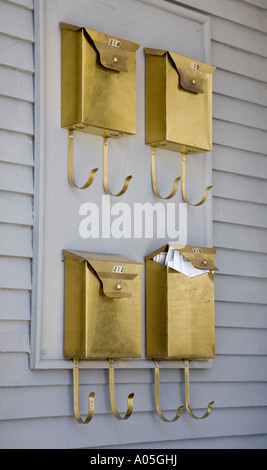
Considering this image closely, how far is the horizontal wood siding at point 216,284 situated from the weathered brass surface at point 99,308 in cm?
11

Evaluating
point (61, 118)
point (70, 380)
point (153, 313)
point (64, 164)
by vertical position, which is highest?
point (61, 118)

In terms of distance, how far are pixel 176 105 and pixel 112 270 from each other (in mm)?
631

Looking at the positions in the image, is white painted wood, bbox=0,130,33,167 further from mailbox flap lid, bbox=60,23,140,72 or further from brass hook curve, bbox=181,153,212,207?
brass hook curve, bbox=181,153,212,207

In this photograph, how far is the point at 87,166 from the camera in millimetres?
2328

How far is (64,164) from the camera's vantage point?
2.26 meters

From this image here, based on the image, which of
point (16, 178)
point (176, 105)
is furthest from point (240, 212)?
point (16, 178)

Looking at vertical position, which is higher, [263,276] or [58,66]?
[58,66]

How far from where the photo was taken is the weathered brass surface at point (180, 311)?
2.38 m

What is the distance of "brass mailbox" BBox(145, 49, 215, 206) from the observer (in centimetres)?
246

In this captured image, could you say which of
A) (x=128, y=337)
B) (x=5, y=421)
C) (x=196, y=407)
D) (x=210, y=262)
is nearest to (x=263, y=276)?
(x=210, y=262)

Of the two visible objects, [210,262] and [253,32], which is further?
[253,32]

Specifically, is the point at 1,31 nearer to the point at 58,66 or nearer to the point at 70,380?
the point at 58,66

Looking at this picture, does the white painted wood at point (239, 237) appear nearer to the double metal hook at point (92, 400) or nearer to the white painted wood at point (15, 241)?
the double metal hook at point (92, 400)
